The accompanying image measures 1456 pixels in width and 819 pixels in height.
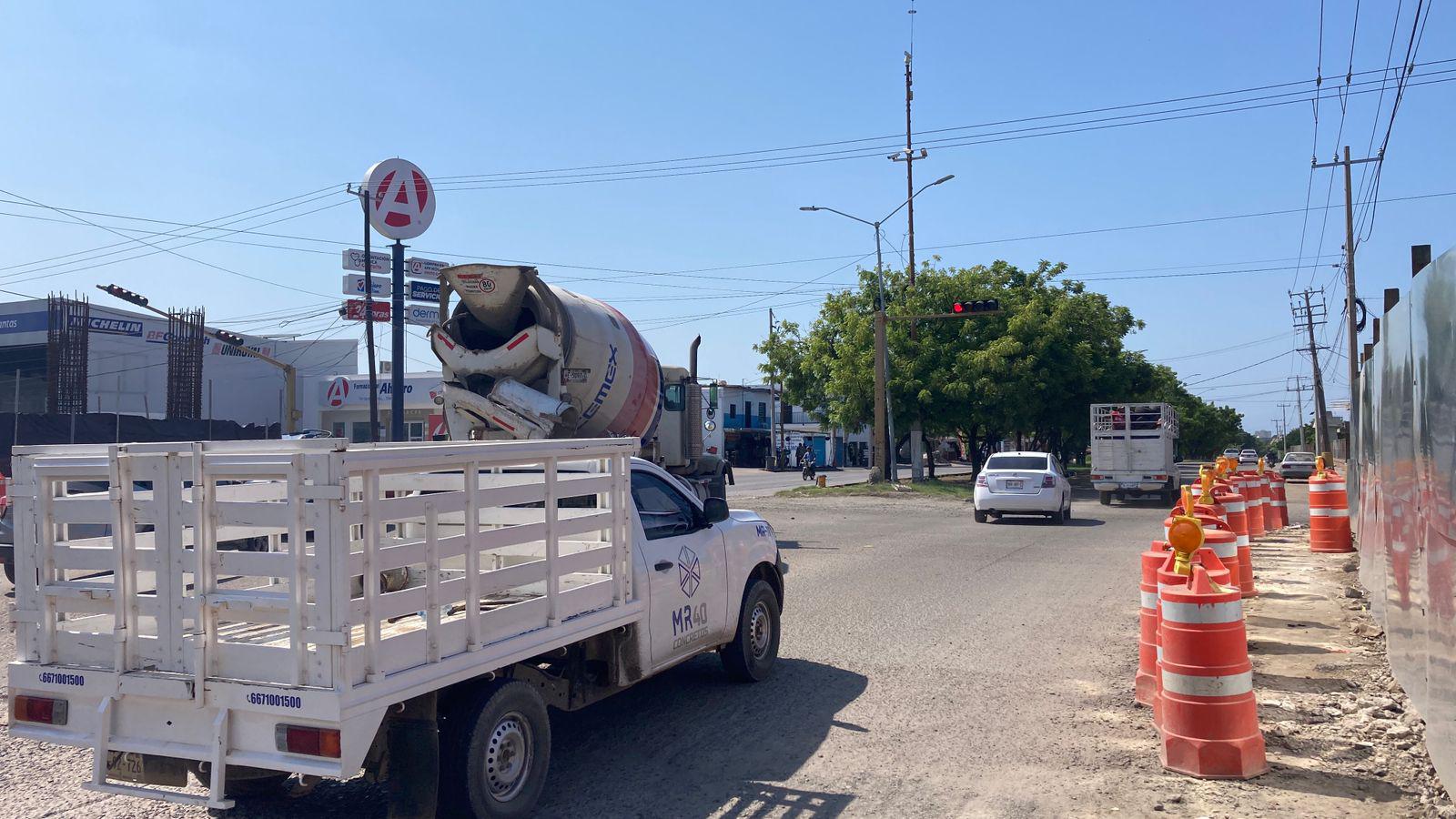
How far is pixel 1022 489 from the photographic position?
22547 mm

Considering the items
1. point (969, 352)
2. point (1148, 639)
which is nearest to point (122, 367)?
point (969, 352)

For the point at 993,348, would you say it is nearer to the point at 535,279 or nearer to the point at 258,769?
the point at 535,279

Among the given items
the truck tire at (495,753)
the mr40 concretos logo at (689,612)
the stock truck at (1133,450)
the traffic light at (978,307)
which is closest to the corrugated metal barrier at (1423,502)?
the mr40 concretos logo at (689,612)

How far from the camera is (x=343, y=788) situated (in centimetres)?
566

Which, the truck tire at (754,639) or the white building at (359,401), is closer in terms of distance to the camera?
the truck tire at (754,639)

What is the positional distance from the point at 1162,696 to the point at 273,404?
52.0m

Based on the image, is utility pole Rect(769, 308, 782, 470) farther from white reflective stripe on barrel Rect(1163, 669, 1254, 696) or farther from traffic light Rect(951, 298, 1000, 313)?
white reflective stripe on barrel Rect(1163, 669, 1254, 696)

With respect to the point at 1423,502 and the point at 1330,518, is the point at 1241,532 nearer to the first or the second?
the point at 1330,518

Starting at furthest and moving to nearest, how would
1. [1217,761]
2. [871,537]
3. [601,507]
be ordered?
[871,537], [601,507], [1217,761]

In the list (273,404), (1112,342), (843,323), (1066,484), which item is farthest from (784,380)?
(1066,484)

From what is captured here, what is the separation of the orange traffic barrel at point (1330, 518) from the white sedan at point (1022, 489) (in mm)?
7130

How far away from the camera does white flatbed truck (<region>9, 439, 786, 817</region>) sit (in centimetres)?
423

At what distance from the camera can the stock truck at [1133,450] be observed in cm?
2927

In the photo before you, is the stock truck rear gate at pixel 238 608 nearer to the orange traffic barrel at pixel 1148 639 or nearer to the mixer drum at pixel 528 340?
the orange traffic barrel at pixel 1148 639
